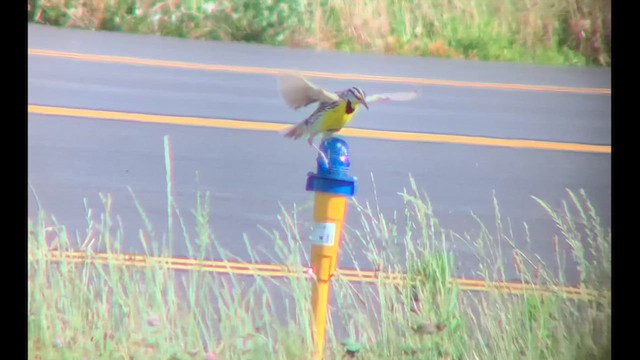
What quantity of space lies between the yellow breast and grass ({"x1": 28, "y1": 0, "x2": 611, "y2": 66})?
1.50 meters

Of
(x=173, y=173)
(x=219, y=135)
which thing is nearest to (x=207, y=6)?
(x=173, y=173)

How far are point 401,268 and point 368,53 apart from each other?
2.31 m

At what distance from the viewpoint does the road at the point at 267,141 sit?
5430mm

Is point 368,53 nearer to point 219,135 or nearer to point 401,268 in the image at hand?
A: point 219,135

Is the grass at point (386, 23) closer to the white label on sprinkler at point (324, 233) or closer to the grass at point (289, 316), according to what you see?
the grass at point (289, 316)

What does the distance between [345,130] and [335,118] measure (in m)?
3.44

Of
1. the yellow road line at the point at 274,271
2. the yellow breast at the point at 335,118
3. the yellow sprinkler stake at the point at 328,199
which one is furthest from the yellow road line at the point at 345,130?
the yellow sprinkler stake at the point at 328,199

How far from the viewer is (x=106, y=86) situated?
733 centimetres

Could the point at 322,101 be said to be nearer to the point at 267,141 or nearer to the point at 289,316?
the point at 289,316

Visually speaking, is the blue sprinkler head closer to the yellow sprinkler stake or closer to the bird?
the yellow sprinkler stake

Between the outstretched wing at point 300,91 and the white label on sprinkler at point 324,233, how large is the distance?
475mm

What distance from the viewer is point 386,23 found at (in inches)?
208

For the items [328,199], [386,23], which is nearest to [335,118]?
[328,199]

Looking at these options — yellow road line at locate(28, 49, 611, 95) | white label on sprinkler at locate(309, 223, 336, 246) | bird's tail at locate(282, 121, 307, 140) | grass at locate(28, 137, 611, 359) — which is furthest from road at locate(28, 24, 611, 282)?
white label on sprinkler at locate(309, 223, 336, 246)
